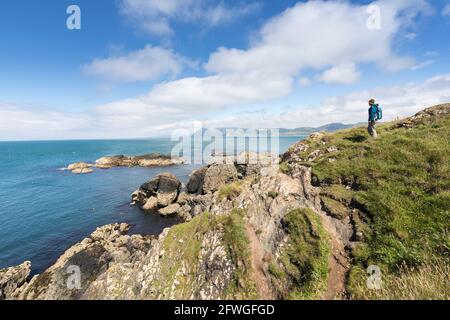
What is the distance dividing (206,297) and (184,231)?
4438mm

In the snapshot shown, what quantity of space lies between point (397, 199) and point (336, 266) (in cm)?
465

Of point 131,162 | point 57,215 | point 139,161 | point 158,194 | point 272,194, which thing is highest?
point 272,194

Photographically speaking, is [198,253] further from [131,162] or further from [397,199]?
[131,162]

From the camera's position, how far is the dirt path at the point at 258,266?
33.0 ft

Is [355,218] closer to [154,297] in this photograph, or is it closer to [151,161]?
[154,297]

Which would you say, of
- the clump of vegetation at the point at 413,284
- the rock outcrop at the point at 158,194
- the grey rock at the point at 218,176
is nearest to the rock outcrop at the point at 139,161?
the rock outcrop at the point at 158,194

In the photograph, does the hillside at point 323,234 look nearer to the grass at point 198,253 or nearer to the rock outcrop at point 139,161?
the grass at point 198,253

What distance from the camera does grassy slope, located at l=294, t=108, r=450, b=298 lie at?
829 centimetres

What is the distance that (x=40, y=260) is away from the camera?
94.5 ft

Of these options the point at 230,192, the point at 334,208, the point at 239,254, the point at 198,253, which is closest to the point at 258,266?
the point at 239,254

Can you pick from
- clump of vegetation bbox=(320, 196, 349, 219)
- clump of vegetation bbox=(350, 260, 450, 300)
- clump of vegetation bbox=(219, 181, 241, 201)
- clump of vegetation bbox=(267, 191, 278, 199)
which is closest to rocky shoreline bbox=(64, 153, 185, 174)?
clump of vegetation bbox=(219, 181, 241, 201)

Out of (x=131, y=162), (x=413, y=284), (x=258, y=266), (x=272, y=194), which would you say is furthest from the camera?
(x=131, y=162)

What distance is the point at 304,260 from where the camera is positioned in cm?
1024
